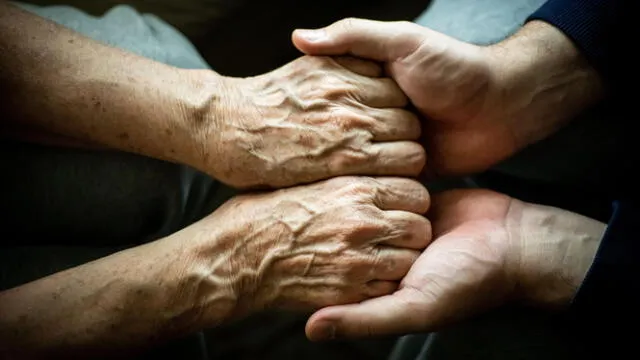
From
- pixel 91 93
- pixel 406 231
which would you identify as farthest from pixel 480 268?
pixel 91 93

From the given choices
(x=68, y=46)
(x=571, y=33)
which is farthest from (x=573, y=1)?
(x=68, y=46)

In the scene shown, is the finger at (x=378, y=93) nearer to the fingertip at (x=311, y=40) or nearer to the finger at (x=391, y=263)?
the fingertip at (x=311, y=40)

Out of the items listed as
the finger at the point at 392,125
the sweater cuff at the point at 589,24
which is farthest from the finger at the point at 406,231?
the sweater cuff at the point at 589,24

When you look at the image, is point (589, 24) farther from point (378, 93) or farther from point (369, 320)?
point (369, 320)

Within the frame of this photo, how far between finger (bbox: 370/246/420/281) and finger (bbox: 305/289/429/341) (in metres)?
0.06

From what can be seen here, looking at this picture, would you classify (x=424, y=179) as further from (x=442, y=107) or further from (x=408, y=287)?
(x=408, y=287)

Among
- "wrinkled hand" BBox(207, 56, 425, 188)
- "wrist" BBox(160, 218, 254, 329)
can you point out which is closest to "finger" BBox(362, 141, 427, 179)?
"wrinkled hand" BBox(207, 56, 425, 188)

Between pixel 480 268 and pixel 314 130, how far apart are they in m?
0.33

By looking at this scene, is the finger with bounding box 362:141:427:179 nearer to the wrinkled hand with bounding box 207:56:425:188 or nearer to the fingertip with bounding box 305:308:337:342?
the wrinkled hand with bounding box 207:56:425:188

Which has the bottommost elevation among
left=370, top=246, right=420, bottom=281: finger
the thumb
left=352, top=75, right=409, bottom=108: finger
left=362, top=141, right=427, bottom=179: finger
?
left=370, top=246, right=420, bottom=281: finger

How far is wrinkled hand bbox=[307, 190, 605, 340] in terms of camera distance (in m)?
0.88

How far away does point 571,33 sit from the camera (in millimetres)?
1012

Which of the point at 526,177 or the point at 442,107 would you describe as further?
the point at 526,177

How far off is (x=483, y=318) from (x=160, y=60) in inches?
28.3
